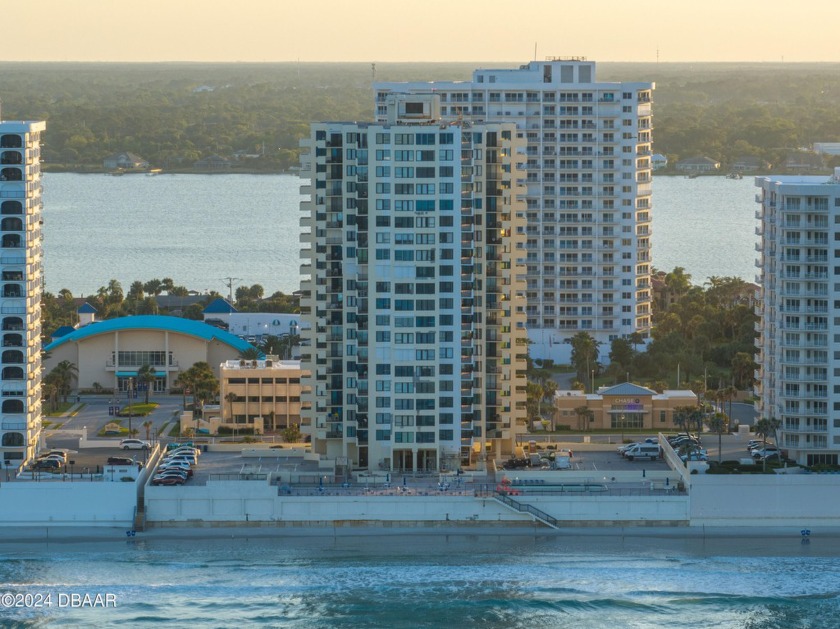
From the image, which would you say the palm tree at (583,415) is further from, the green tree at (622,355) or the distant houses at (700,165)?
the distant houses at (700,165)

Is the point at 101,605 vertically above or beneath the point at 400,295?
beneath

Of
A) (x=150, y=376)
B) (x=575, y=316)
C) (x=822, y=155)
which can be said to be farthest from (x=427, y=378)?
(x=822, y=155)

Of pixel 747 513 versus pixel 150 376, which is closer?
pixel 747 513

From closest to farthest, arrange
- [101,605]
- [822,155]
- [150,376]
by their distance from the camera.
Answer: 1. [101,605]
2. [150,376]
3. [822,155]

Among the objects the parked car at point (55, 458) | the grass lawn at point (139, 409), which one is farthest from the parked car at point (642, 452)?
the grass lawn at point (139, 409)

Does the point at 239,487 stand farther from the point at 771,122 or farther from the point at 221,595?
the point at 771,122

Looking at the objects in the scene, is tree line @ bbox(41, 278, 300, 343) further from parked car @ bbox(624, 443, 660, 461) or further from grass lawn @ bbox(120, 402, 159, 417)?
parked car @ bbox(624, 443, 660, 461)

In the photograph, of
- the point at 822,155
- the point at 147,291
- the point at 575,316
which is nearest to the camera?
the point at 575,316
